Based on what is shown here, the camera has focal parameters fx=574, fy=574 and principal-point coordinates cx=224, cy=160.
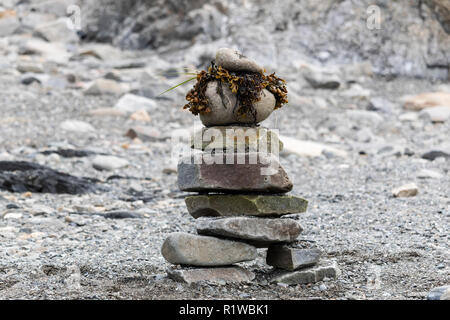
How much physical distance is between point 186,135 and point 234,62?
9.46 meters

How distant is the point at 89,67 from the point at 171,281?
17319mm

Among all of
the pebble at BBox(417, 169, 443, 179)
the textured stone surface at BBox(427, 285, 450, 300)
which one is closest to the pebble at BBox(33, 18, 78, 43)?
the pebble at BBox(417, 169, 443, 179)

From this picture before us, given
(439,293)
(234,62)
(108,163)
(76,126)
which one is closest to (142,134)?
(76,126)

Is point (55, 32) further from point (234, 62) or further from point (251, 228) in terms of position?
point (251, 228)

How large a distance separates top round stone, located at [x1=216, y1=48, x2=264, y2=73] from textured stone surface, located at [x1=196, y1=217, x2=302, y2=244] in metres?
1.71

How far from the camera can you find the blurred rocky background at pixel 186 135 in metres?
6.91

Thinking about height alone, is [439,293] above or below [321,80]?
below

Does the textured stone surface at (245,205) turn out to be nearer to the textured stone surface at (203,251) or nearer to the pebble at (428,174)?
the textured stone surface at (203,251)

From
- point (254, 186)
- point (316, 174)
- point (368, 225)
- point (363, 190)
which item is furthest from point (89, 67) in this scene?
point (254, 186)

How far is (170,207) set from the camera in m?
10.7

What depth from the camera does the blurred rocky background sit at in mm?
6914

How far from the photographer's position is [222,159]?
6.37 metres

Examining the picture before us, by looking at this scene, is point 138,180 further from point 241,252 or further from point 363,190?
point 241,252
